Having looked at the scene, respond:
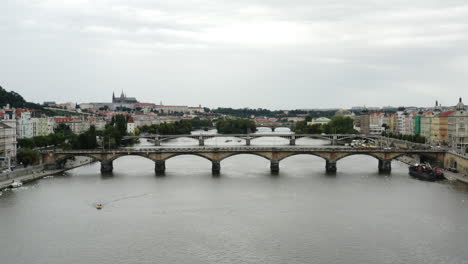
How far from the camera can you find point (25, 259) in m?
17.2

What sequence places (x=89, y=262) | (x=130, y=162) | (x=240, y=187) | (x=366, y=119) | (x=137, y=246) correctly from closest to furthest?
(x=89, y=262), (x=137, y=246), (x=240, y=187), (x=130, y=162), (x=366, y=119)

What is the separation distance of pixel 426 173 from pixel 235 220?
15.4 m

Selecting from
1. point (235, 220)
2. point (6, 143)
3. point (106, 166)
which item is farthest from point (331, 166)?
point (6, 143)

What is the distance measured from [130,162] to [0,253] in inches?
980

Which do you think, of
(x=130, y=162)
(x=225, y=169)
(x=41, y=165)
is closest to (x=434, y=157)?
(x=225, y=169)

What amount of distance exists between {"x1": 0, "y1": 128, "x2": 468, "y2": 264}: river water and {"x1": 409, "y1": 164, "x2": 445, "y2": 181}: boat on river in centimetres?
75

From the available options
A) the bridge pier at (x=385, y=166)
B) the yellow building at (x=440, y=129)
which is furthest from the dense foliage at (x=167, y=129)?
the bridge pier at (x=385, y=166)

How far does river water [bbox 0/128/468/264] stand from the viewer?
57.7 feet

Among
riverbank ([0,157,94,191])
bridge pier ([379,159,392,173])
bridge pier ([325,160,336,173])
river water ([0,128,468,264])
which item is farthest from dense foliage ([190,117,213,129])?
river water ([0,128,468,264])

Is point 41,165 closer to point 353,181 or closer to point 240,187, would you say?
point 240,187

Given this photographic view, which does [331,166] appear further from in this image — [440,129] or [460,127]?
[440,129]

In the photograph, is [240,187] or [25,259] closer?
[25,259]

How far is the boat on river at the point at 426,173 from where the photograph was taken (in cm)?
3122

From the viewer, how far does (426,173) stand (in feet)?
105
